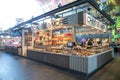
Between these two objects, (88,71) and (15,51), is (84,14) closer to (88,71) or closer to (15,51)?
(88,71)

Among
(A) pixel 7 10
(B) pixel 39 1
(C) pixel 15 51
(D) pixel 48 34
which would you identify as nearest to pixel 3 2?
(A) pixel 7 10

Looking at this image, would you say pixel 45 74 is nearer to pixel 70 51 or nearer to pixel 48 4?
pixel 70 51

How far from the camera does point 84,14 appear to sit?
5.65m

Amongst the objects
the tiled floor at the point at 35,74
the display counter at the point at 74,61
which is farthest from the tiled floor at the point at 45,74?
the display counter at the point at 74,61

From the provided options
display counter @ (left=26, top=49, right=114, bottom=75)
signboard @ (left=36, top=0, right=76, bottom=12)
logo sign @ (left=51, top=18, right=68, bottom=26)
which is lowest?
display counter @ (left=26, top=49, right=114, bottom=75)

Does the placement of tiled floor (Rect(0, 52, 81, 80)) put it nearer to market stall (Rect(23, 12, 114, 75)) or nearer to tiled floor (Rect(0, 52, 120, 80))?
tiled floor (Rect(0, 52, 120, 80))

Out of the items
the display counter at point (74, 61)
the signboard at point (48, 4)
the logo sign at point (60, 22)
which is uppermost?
the signboard at point (48, 4)

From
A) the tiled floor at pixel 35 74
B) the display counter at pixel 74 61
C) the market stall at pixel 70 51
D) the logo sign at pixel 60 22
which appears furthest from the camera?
the logo sign at pixel 60 22

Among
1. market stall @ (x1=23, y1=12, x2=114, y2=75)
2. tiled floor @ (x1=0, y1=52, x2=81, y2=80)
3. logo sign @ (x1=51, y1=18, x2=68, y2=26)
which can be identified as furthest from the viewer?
logo sign @ (x1=51, y1=18, x2=68, y2=26)

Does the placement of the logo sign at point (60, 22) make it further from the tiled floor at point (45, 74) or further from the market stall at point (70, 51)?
the tiled floor at point (45, 74)

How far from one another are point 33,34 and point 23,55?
229 cm

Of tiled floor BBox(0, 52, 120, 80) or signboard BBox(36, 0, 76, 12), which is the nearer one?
tiled floor BBox(0, 52, 120, 80)

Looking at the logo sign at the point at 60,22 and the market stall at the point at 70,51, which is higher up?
the logo sign at the point at 60,22

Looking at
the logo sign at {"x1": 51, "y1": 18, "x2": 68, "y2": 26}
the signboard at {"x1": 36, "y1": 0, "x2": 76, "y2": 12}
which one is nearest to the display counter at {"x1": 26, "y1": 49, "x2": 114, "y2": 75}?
the logo sign at {"x1": 51, "y1": 18, "x2": 68, "y2": 26}
